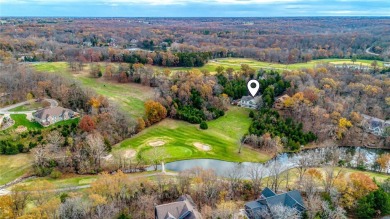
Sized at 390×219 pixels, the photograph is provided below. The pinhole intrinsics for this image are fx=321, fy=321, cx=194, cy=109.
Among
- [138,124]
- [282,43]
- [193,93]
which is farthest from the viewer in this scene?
[282,43]

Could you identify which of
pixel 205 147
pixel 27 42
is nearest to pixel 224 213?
pixel 205 147

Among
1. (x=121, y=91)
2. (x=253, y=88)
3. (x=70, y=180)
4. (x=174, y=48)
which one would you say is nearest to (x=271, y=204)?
(x=70, y=180)

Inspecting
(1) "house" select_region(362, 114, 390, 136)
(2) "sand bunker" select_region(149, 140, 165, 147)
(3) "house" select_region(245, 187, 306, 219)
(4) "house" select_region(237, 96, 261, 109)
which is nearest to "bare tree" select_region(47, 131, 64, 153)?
(2) "sand bunker" select_region(149, 140, 165, 147)

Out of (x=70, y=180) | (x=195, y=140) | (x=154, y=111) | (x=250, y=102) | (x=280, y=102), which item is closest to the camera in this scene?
(x=70, y=180)

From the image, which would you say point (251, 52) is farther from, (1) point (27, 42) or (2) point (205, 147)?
(1) point (27, 42)

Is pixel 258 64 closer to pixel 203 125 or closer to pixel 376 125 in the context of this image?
pixel 376 125

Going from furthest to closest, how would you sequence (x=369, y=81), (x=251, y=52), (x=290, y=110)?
(x=251, y=52)
(x=369, y=81)
(x=290, y=110)

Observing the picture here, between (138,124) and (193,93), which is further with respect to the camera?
(193,93)
